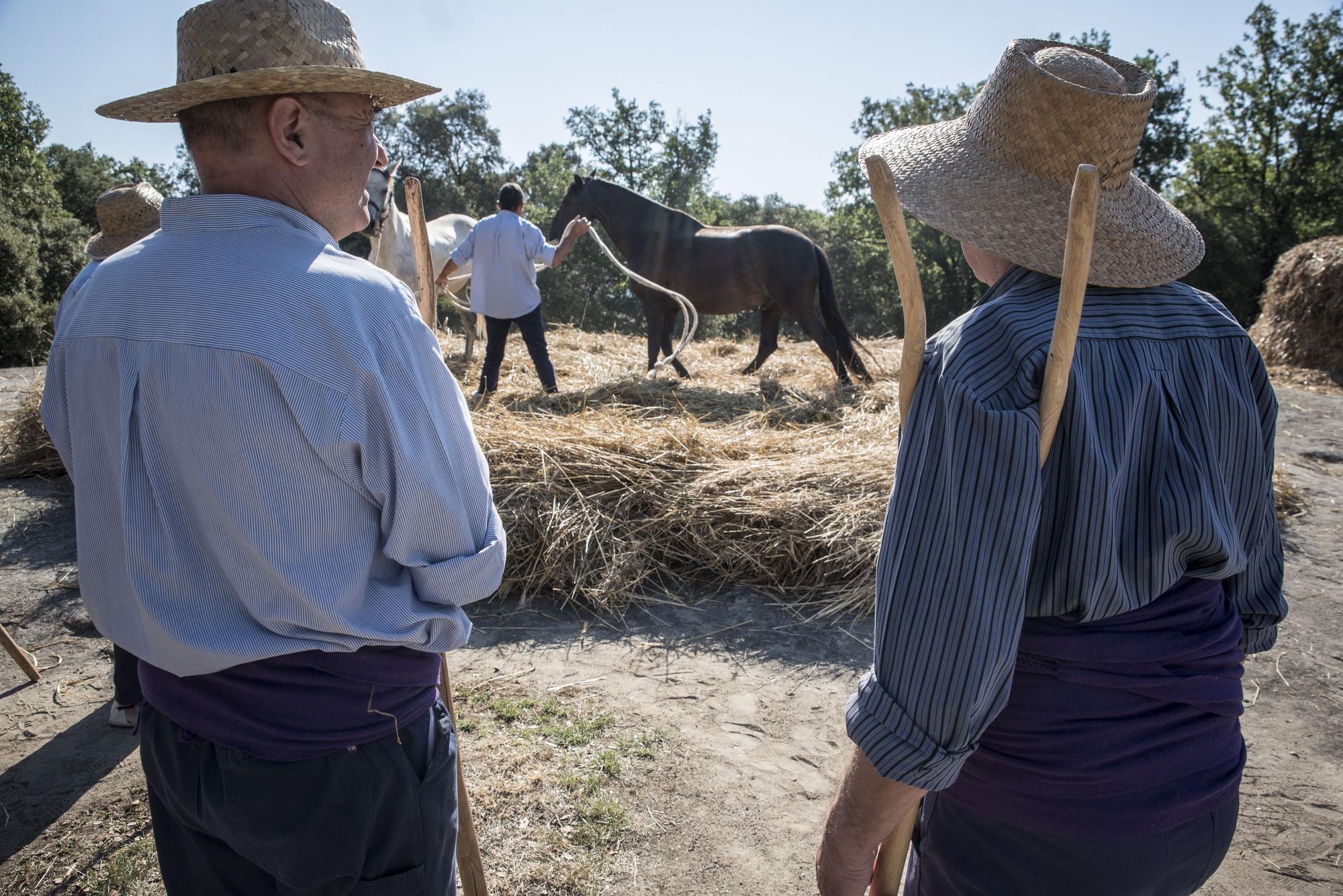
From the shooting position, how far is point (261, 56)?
1.13m

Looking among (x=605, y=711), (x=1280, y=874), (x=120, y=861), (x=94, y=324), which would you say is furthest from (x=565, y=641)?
(x=94, y=324)

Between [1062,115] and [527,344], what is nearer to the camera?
[1062,115]

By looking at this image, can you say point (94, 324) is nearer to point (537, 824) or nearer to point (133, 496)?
point (133, 496)

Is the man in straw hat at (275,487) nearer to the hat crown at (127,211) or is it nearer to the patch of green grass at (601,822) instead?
the patch of green grass at (601,822)

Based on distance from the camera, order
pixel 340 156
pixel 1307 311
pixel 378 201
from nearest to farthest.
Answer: pixel 340 156 → pixel 378 201 → pixel 1307 311

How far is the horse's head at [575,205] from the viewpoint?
30.6 feet

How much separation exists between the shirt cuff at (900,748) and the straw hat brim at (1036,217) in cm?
56

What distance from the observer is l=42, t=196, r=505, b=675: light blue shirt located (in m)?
1.02

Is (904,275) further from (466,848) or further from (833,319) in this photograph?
(833,319)

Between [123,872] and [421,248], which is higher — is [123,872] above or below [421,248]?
below

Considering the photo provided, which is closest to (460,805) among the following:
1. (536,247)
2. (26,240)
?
(536,247)

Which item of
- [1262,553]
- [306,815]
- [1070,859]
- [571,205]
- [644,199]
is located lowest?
[306,815]

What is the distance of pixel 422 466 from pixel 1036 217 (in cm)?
84

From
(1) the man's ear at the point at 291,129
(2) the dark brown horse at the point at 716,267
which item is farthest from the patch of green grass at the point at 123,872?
(2) the dark brown horse at the point at 716,267
